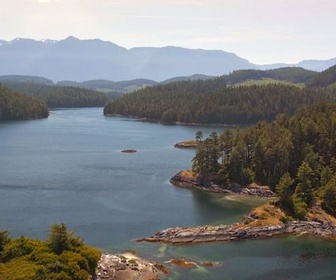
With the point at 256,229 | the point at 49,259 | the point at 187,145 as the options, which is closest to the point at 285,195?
the point at 256,229

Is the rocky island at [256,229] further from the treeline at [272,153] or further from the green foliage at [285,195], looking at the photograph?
the treeline at [272,153]

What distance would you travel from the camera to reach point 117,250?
73188 millimetres

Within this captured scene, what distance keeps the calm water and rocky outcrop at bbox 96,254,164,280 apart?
281 cm

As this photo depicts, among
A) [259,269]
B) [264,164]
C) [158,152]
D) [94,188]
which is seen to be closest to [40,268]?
[259,269]

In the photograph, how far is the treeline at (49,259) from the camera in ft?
178

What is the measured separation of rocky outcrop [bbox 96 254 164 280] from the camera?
61.4 meters

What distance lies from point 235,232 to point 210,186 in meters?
Result: 31.5

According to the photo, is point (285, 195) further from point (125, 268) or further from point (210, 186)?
point (125, 268)

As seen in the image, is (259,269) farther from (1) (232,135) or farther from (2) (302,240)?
(1) (232,135)

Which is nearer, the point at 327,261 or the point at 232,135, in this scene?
the point at 327,261

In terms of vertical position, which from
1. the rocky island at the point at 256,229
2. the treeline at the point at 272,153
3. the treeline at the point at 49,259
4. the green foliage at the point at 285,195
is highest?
the treeline at the point at 272,153

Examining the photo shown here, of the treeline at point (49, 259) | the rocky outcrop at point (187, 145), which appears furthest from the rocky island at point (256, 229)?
the rocky outcrop at point (187, 145)

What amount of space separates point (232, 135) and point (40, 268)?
75310 mm

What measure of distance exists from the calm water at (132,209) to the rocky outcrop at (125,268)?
2.81 meters
